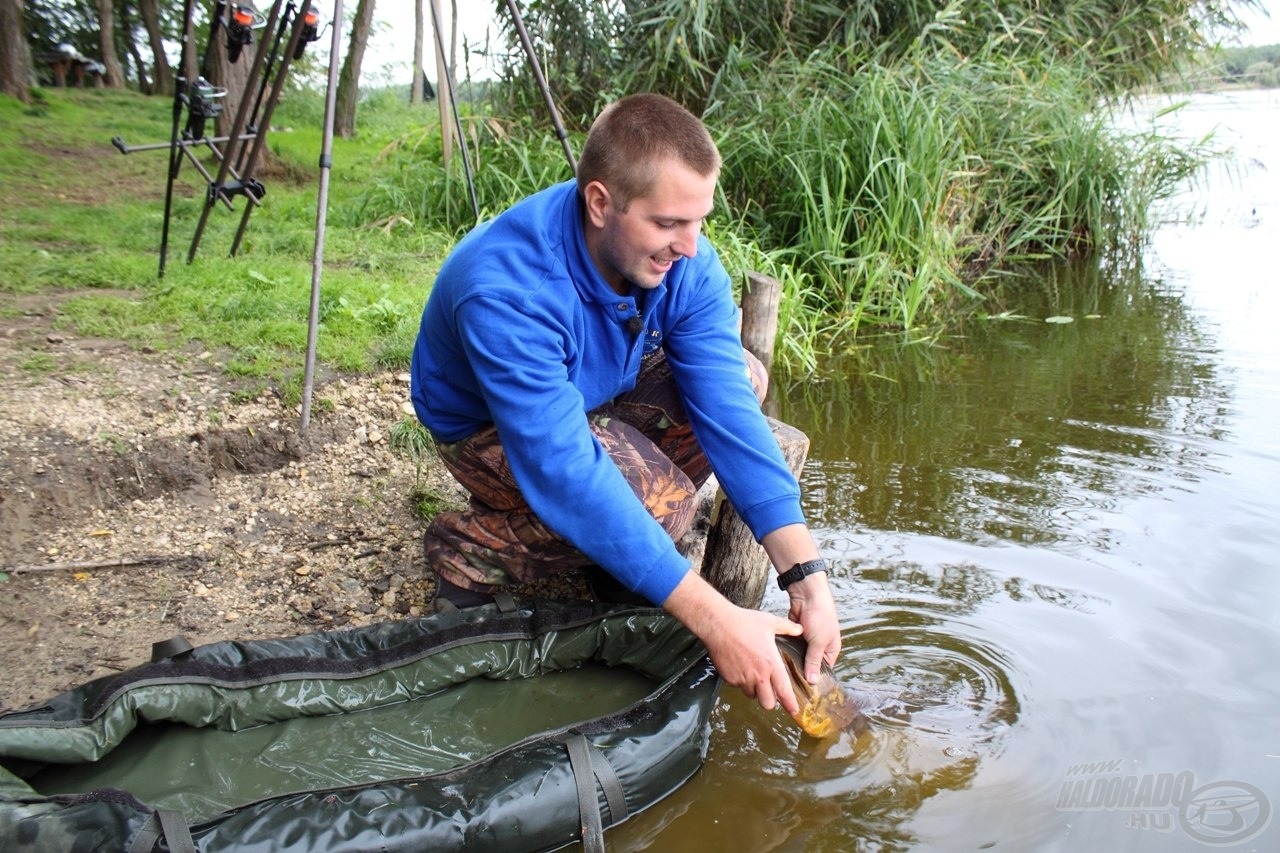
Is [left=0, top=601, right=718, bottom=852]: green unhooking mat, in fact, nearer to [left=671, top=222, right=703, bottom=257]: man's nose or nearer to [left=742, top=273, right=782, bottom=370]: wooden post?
[left=671, top=222, right=703, bottom=257]: man's nose

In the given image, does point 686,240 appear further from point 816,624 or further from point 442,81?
point 442,81

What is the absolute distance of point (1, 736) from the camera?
197cm

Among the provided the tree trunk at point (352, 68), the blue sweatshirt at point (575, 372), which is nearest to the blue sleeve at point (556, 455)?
the blue sweatshirt at point (575, 372)

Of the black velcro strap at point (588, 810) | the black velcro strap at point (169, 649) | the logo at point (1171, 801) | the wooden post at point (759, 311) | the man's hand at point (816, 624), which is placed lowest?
the logo at point (1171, 801)

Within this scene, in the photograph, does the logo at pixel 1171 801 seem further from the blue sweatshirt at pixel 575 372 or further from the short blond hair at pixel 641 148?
the short blond hair at pixel 641 148

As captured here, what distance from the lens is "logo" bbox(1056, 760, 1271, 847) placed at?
7.07 ft

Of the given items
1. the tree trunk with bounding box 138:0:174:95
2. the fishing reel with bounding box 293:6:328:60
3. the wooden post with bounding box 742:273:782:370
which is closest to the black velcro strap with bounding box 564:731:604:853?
the wooden post with bounding box 742:273:782:370

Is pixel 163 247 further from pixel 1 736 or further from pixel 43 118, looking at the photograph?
pixel 43 118

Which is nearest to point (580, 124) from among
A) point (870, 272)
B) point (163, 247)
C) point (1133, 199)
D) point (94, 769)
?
point (870, 272)

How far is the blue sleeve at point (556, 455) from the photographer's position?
2.09 meters

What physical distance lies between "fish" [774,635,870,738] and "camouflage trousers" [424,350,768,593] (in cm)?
49

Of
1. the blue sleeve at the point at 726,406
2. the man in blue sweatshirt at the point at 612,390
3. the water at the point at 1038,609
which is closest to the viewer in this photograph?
the man in blue sweatshirt at the point at 612,390

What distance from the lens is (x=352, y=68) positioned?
30.1 ft

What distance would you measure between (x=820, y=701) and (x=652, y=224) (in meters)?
1.12
